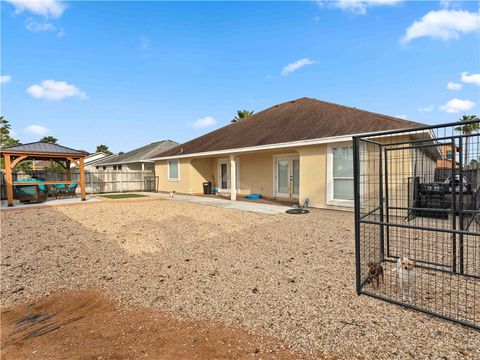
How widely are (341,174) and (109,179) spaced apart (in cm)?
1781

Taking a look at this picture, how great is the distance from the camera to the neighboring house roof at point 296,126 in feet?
33.4

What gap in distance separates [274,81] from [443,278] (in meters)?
18.8

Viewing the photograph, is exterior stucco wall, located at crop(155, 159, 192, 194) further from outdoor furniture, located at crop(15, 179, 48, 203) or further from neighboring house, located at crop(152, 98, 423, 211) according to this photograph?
outdoor furniture, located at crop(15, 179, 48, 203)

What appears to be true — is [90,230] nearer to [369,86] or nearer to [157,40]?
[157,40]

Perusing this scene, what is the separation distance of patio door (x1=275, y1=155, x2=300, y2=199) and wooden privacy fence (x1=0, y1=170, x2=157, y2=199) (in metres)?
12.1

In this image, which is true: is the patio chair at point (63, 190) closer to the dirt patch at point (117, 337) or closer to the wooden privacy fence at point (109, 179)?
the wooden privacy fence at point (109, 179)

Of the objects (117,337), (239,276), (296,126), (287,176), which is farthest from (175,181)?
(117,337)

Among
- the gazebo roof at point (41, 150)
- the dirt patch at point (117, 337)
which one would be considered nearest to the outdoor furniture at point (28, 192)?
the gazebo roof at point (41, 150)

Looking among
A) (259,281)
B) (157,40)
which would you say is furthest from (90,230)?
(157,40)

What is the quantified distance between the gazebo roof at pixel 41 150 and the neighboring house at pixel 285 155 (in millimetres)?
6527

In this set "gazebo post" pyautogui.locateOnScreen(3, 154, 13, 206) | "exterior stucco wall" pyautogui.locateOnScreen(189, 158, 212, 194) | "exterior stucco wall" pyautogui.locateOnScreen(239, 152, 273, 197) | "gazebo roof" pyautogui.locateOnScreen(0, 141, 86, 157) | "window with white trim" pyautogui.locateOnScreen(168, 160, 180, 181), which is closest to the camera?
"gazebo post" pyautogui.locateOnScreen(3, 154, 13, 206)

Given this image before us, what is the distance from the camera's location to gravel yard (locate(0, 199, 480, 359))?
252 cm

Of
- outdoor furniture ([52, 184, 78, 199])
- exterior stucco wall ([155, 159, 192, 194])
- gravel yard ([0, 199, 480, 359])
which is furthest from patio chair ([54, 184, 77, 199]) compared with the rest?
gravel yard ([0, 199, 480, 359])

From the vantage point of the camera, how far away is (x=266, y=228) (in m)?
7.53
